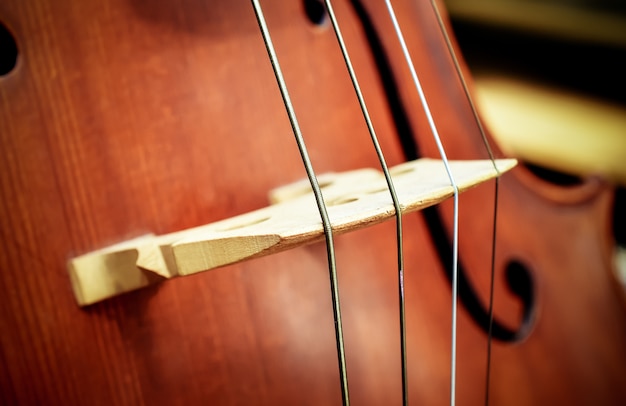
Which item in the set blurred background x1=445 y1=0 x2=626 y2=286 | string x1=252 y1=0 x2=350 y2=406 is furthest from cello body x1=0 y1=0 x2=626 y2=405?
blurred background x1=445 y1=0 x2=626 y2=286

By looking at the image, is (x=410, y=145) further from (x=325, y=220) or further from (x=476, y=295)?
(x=325, y=220)

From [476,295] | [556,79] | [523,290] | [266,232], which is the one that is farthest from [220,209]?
[556,79]

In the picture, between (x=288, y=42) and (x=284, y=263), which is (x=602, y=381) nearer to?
(x=284, y=263)

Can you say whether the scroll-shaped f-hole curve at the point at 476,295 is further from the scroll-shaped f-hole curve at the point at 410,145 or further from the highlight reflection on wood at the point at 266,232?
the highlight reflection on wood at the point at 266,232

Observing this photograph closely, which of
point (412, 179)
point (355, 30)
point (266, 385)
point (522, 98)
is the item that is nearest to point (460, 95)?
point (355, 30)

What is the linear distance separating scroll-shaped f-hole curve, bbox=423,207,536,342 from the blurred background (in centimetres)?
91

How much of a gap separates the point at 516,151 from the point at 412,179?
1479mm

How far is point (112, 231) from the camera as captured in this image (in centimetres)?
40

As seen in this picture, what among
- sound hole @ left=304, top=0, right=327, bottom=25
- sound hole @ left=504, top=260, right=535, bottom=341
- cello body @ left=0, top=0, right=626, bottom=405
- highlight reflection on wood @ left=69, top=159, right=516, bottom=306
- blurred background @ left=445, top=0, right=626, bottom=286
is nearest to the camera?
highlight reflection on wood @ left=69, top=159, right=516, bottom=306

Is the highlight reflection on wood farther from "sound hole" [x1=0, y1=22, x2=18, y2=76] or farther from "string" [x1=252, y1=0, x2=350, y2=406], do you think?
"sound hole" [x1=0, y1=22, x2=18, y2=76]

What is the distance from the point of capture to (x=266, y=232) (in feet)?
0.89

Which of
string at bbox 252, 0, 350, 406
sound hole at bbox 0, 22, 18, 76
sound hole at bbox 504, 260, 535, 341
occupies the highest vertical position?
sound hole at bbox 0, 22, 18, 76

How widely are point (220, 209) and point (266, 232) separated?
0.18 meters

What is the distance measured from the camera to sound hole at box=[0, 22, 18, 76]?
1.24 ft
